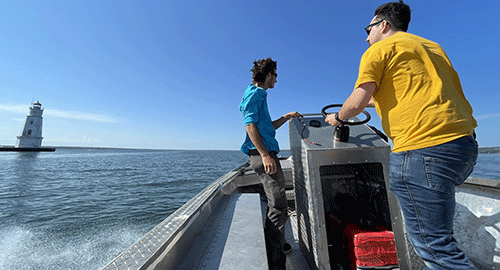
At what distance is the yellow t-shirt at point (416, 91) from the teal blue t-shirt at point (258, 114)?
940mm

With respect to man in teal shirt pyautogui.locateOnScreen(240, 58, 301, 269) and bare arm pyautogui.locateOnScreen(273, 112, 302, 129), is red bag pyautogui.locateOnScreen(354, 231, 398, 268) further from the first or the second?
bare arm pyautogui.locateOnScreen(273, 112, 302, 129)

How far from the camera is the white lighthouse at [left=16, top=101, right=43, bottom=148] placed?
1799 inches

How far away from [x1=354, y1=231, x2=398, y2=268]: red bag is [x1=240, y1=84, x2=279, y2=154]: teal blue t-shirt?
962mm

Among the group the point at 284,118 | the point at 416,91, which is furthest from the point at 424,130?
the point at 284,118

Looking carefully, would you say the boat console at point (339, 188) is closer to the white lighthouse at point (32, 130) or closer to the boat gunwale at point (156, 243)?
the boat gunwale at point (156, 243)

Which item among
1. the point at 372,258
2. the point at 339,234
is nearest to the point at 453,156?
the point at 372,258

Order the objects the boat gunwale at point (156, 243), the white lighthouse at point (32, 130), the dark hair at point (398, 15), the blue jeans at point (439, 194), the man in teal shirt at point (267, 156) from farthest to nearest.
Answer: the white lighthouse at point (32, 130)
the man in teal shirt at point (267, 156)
the dark hair at point (398, 15)
the boat gunwale at point (156, 243)
the blue jeans at point (439, 194)

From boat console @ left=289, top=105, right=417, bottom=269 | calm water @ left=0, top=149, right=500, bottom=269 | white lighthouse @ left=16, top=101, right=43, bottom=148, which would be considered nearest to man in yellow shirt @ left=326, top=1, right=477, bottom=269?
boat console @ left=289, top=105, right=417, bottom=269

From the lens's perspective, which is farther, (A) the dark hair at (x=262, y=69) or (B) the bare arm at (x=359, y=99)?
(A) the dark hair at (x=262, y=69)

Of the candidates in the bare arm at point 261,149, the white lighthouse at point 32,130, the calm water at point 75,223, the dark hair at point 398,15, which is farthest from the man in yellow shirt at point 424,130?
the white lighthouse at point 32,130

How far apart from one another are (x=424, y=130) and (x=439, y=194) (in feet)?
0.94

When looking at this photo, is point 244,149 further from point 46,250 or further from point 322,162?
point 46,250

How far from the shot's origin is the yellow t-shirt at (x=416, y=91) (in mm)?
939

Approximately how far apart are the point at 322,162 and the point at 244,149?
2.66 ft
